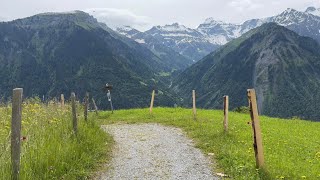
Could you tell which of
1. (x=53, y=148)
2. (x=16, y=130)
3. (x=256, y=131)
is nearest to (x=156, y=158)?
(x=53, y=148)

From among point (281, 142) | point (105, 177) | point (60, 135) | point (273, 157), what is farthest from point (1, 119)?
point (281, 142)

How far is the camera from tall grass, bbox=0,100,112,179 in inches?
499

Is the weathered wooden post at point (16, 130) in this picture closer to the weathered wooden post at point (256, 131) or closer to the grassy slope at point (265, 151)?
the grassy slope at point (265, 151)

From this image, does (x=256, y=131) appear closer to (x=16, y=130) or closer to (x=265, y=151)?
(x=265, y=151)

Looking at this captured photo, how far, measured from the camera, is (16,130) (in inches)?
441

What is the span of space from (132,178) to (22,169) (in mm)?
4163

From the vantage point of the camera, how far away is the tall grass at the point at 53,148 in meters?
12.7

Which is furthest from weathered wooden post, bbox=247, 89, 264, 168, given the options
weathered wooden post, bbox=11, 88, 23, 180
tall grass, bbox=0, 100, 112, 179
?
weathered wooden post, bbox=11, 88, 23, 180

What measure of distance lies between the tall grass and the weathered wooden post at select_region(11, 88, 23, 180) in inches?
9.4

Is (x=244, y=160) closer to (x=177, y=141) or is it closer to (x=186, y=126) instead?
(x=177, y=141)

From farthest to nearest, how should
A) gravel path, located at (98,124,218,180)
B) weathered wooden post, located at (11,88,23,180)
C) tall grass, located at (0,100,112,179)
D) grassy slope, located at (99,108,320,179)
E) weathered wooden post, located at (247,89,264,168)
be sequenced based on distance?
Answer: gravel path, located at (98,124,218,180)
grassy slope, located at (99,108,320,179)
weathered wooden post, located at (247,89,264,168)
tall grass, located at (0,100,112,179)
weathered wooden post, located at (11,88,23,180)

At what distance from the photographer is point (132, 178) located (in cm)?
1473

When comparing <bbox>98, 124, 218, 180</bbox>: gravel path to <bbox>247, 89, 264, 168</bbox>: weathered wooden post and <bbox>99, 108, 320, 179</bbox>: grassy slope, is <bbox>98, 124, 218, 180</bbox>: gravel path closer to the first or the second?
<bbox>99, 108, 320, 179</bbox>: grassy slope

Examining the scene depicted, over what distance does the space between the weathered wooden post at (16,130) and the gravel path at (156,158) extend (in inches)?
160
